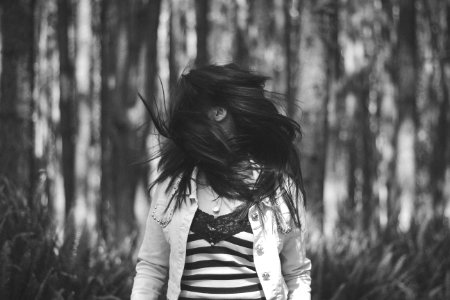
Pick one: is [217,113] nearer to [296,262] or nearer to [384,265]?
[296,262]

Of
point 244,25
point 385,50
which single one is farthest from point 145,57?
point 385,50

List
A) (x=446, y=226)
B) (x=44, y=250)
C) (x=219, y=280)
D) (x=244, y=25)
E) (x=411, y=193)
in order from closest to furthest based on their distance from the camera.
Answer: (x=219, y=280) → (x=44, y=250) → (x=446, y=226) → (x=411, y=193) → (x=244, y=25)

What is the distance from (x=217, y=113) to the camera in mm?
2518

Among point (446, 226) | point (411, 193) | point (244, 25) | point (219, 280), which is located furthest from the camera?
point (244, 25)

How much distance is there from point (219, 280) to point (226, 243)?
140mm

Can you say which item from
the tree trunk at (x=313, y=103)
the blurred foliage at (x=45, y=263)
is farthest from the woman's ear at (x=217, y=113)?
the tree trunk at (x=313, y=103)

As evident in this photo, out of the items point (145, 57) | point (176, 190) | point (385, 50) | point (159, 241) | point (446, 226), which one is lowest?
point (446, 226)

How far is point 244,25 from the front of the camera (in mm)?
19953

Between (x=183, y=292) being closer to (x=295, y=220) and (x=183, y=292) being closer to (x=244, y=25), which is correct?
(x=295, y=220)

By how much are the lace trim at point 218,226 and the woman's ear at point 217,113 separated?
39cm

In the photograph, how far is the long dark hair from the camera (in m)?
2.46

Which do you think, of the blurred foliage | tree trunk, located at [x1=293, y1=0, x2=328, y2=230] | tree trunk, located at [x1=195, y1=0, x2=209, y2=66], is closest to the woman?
the blurred foliage

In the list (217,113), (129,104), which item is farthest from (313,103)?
(217,113)

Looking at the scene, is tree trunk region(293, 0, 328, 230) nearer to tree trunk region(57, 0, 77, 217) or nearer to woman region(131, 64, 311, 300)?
tree trunk region(57, 0, 77, 217)
